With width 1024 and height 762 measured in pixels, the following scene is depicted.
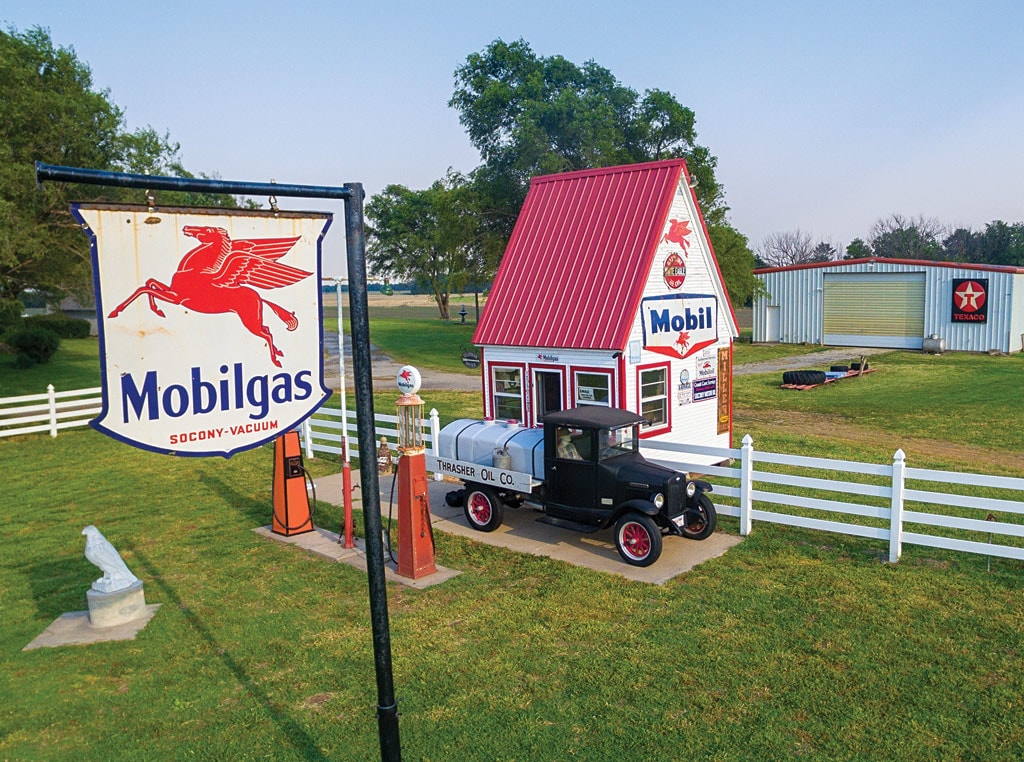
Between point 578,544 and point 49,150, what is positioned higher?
point 49,150

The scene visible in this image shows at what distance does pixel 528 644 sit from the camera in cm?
860

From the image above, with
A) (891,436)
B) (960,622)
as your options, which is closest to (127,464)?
(960,622)

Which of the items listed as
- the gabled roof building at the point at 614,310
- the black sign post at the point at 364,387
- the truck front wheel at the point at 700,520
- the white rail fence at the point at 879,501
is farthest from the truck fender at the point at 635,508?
the black sign post at the point at 364,387

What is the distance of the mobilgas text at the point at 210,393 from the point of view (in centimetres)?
453

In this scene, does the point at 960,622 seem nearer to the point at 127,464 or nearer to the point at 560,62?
the point at 127,464

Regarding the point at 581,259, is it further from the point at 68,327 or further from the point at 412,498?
the point at 68,327

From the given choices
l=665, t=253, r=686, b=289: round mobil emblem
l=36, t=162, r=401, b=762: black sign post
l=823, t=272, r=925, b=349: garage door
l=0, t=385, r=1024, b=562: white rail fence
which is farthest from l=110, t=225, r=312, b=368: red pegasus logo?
l=823, t=272, r=925, b=349: garage door

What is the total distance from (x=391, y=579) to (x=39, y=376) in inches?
1168

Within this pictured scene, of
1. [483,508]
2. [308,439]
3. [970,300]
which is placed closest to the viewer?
[483,508]

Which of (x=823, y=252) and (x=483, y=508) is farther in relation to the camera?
(x=823, y=252)

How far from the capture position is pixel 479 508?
42.3 ft

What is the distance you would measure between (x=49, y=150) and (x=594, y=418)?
A: 2198cm

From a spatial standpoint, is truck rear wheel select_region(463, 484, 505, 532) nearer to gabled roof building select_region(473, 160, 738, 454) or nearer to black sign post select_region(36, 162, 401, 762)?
gabled roof building select_region(473, 160, 738, 454)

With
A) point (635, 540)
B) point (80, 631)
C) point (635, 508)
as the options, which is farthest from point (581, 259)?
point (80, 631)
